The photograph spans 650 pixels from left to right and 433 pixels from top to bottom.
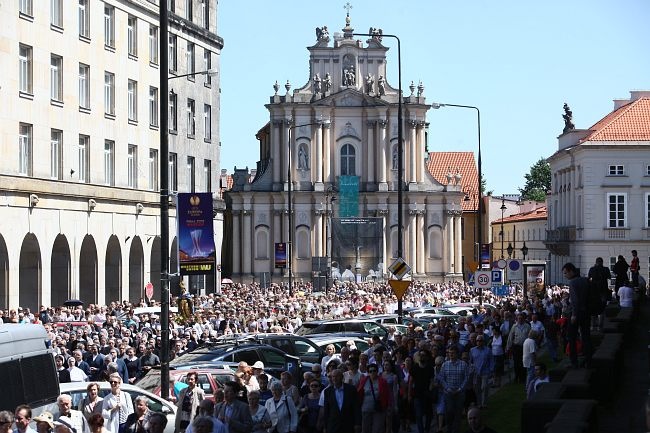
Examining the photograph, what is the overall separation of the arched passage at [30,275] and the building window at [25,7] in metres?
7.38

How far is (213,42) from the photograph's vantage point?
6431cm

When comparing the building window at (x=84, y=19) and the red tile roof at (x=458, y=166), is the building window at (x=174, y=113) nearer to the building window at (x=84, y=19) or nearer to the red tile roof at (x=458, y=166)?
the building window at (x=84, y=19)

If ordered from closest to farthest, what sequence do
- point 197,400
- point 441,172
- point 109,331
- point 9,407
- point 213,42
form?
point 9,407, point 197,400, point 109,331, point 213,42, point 441,172

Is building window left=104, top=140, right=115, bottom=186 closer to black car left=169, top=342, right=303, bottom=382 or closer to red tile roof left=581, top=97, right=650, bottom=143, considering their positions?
black car left=169, top=342, right=303, bottom=382

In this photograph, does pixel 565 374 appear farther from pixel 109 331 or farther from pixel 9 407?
pixel 109 331

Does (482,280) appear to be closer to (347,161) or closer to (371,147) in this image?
(371,147)

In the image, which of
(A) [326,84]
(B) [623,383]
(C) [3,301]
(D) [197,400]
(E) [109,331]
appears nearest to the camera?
(D) [197,400]

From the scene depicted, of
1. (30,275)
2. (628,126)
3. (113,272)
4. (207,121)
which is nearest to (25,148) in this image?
(30,275)

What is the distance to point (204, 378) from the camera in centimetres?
2161

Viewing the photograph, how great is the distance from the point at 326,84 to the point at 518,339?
77.6 meters

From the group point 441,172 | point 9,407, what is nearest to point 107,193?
point 9,407

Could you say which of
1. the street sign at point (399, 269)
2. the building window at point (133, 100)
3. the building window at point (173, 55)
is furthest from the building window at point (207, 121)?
the street sign at point (399, 269)

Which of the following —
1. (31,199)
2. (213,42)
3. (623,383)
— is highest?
(213,42)

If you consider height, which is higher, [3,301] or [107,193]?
[107,193]
